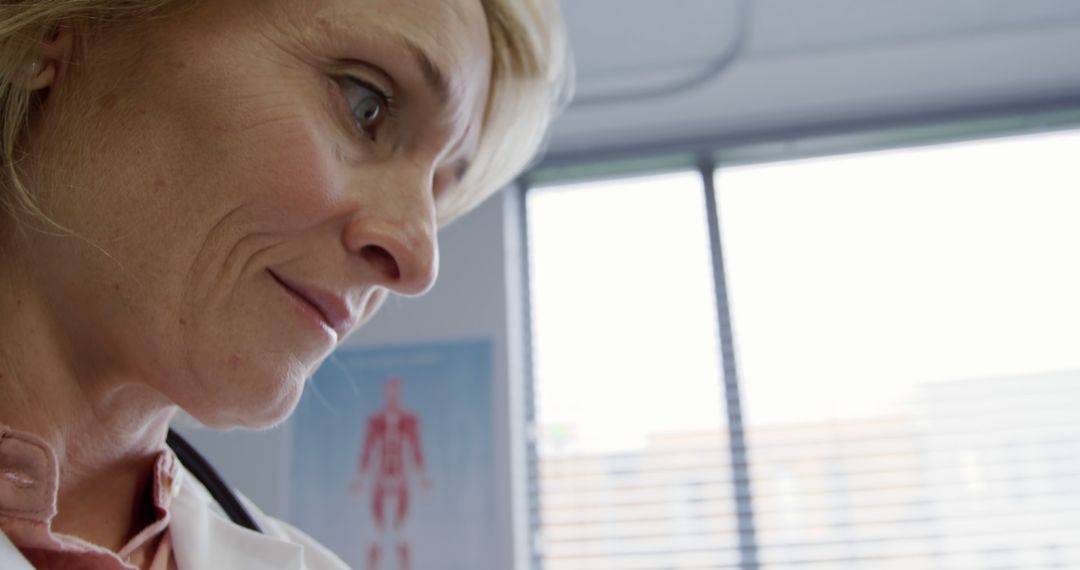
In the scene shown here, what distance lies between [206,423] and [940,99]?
2256mm

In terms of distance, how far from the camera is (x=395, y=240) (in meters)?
0.55

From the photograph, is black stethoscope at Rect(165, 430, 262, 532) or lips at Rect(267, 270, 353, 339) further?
black stethoscope at Rect(165, 430, 262, 532)

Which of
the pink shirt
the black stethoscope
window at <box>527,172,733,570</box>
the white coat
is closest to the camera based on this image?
the pink shirt

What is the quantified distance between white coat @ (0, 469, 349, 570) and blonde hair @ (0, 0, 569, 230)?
0.28 meters

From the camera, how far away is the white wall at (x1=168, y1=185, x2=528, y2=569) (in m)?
2.02

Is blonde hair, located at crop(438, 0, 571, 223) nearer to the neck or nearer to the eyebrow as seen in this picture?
the eyebrow

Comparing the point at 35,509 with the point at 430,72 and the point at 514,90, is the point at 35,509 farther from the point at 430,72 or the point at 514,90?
the point at 514,90

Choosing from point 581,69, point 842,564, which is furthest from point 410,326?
point 842,564

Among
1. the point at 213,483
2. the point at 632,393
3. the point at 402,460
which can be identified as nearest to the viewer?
the point at 213,483

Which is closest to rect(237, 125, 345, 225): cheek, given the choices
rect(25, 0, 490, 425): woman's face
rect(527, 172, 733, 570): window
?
rect(25, 0, 490, 425): woman's face

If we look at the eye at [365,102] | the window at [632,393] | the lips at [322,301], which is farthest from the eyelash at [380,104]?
the window at [632,393]

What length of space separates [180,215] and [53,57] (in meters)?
0.15

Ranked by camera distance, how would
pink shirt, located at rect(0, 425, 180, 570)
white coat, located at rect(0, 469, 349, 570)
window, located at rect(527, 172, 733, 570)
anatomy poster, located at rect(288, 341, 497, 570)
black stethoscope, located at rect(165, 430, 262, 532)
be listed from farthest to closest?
1. window, located at rect(527, 172, 733, 570)
2. anatomy poster, located at rect(288, 341, 497, 570)
3. black stethoscope, located at rect(165, 430, 262, 532)
4. white coat, located at rect(0, 469, 349, 570)
5. pink shirt, located at rect(0, 425, 180, 570)

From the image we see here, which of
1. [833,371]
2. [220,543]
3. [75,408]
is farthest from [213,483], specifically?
[833,371]
